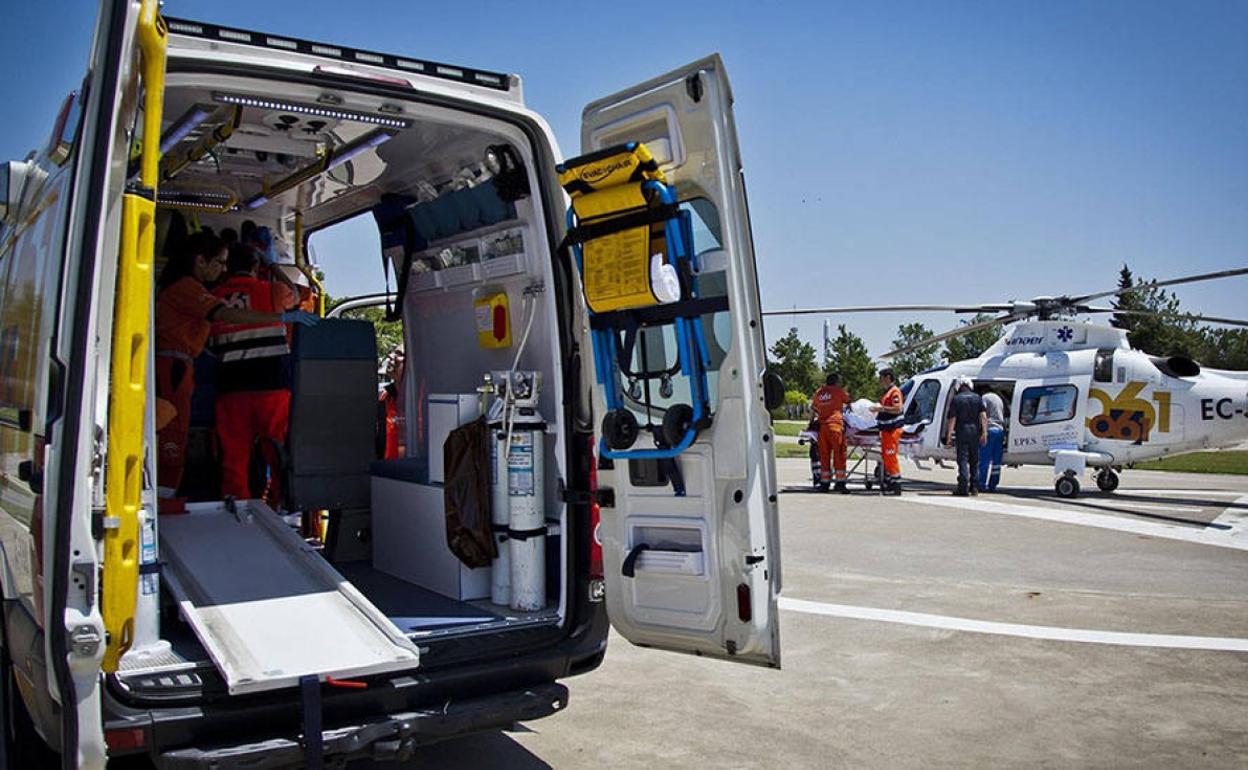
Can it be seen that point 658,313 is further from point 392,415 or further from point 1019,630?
point 392,415

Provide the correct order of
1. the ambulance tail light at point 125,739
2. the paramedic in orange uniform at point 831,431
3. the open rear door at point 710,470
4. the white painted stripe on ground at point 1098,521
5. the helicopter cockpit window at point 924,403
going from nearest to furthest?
the ambulance tail light at point 125,739 → the open rear door at point 710,470 → the white painted stripe on ground at point 1098,521 → the paramedic in orange uniform at point 831,431 → the helicopter cockpit window at point 924,403

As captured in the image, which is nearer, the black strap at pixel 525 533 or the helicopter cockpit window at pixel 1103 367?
the black strap at pixel 525 533

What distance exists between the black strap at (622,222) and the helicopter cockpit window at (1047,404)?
40.4ft

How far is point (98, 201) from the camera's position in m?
2.77

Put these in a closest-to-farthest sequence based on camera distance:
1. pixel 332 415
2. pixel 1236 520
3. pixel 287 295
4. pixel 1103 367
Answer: pixel 332 415 → pixel 287 295 → pixel 1236 520 → pixel 1103 367

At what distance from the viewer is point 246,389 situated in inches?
238

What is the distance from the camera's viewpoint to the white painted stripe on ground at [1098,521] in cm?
974

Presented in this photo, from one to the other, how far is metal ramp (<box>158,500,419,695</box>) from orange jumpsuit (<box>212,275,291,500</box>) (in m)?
0.88

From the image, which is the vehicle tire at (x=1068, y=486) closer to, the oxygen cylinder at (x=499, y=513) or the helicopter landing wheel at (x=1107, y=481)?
the helicopter landing wheel at (x=1107, y=481)

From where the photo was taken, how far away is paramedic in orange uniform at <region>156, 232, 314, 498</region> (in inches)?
206

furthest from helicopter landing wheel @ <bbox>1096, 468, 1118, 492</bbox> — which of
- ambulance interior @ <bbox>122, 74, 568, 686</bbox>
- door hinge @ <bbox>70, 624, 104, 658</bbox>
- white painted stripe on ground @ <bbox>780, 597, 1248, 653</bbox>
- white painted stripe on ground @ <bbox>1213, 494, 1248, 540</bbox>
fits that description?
door hinge @ <bbox>70, 624, 104, 658</bbox>

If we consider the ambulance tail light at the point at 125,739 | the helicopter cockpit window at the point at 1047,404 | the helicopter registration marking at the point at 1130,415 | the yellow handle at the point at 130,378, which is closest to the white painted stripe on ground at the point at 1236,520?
the helicopter registration marking at the point at 1130,415

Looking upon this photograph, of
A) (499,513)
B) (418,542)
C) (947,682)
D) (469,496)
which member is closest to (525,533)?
(499,513)

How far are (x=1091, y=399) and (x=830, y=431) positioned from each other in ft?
12.0
